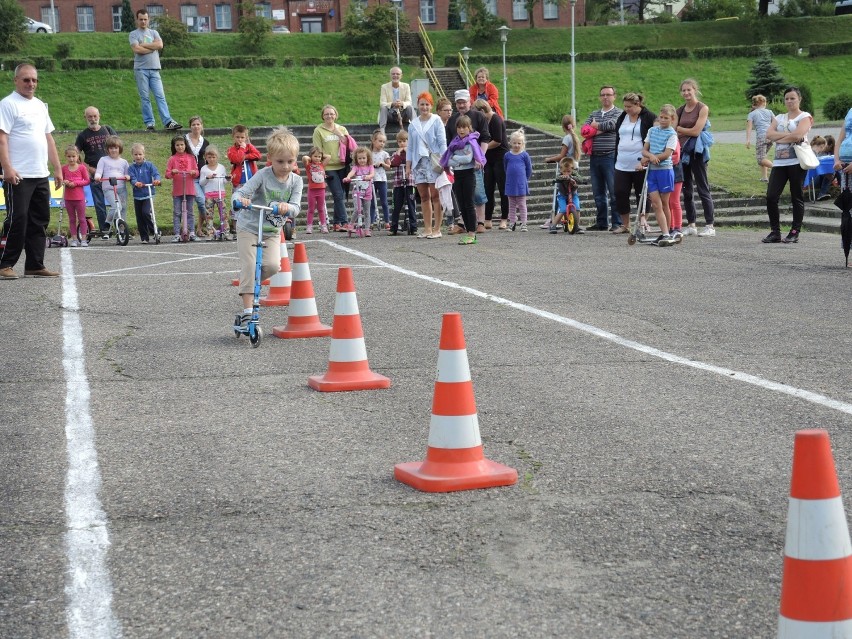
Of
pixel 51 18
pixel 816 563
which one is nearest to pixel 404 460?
pixel 816 563

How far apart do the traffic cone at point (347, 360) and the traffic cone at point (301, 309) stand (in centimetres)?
188

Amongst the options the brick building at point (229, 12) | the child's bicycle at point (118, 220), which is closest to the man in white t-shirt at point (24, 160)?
the child's bicycle at point (118, 220)

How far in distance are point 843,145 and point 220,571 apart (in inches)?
413

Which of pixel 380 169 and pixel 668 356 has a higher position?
pixel 380 169

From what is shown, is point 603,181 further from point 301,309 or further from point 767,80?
point 767,80

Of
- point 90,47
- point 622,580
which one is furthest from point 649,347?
point 90,47

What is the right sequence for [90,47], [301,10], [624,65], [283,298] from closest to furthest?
1. [283,298]
2. [624,65]
3. [90,47]
4. [301,10]

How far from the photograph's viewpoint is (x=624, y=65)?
65.7 meters

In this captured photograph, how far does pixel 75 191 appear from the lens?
19.5 meters

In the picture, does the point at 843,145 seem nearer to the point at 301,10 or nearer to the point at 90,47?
the point at 90,47

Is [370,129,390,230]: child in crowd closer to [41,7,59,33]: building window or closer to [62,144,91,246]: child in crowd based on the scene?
[62,144,91,246]: child in crowd

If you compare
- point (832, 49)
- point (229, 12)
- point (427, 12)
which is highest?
point (229, 12)

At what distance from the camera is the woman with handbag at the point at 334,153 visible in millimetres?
21594

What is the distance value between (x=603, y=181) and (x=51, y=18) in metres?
77.4
